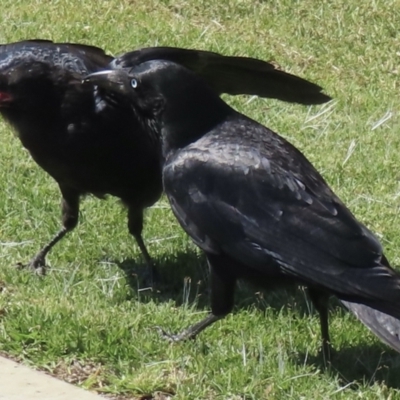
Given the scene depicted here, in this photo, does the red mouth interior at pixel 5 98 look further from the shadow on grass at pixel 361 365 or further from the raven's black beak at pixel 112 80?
the shadow on grass at pixel 361 365

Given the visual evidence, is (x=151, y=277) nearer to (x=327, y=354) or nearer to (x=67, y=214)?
(x=67, y=214)

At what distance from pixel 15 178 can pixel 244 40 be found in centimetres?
301

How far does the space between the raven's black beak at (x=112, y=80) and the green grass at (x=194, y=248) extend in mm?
1011

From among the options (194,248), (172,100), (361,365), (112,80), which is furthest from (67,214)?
(361,365)

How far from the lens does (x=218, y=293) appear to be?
4.88 m

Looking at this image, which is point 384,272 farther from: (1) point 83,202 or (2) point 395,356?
(1) point 83,202

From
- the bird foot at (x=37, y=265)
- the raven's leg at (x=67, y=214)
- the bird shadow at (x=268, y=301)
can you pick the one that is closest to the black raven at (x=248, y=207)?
the bird shadow at (x=268, y=301)

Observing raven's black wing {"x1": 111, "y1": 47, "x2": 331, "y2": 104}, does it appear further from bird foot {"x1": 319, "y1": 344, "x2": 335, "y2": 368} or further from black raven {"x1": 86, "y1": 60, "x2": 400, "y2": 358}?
bird foot {"x1": 319, "y1": 344, "x2": 335, "y2": 368}

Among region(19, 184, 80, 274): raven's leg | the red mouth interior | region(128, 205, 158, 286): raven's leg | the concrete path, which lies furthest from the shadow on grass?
the red mouth interior

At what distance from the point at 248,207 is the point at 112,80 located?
956 millimetres

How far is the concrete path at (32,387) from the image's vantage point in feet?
14.2

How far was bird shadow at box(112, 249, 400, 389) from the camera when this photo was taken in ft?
15.6

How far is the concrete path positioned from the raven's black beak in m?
1.42

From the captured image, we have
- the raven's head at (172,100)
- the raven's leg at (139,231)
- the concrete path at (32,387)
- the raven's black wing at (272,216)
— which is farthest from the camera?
the raven's leg at (139,231)
